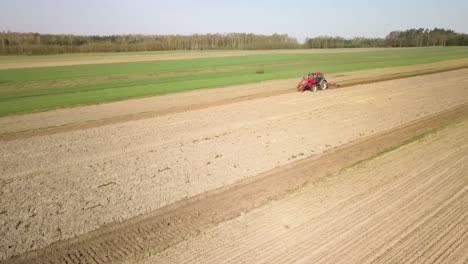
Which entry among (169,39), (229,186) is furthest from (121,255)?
(169,39)

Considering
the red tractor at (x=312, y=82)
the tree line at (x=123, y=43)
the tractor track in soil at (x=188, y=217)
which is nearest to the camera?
the tractor track in soil at (x=188, y=217)

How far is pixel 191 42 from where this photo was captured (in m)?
141

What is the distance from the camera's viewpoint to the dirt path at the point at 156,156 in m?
8.23

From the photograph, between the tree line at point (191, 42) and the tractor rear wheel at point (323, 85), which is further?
the tree line at point (191, 42)

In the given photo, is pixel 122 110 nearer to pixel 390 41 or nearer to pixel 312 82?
pixel 312 82

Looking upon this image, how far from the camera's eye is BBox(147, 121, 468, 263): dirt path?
6.36 meters

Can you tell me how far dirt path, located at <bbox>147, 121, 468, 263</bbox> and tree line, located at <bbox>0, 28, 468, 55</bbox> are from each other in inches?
3670

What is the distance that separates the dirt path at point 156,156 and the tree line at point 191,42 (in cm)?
8398

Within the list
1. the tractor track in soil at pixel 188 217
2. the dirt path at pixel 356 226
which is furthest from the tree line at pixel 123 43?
the dirt path at pixel 356 226

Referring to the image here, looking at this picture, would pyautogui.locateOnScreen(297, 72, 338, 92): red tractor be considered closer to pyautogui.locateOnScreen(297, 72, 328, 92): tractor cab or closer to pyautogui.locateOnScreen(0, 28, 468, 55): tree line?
pyautogui.locateOnScreen(297, 72, 328, 92): tractor cab

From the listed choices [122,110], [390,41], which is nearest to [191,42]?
[390,41]

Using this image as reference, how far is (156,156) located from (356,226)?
7.54 metres

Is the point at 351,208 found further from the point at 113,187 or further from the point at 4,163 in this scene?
the point at 4,163

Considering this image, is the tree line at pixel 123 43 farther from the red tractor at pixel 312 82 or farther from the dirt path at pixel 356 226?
the dirt path at pixel 356 226
